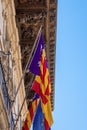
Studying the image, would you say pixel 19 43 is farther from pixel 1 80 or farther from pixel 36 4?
pixel 1 80

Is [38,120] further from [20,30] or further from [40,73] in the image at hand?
[20,30]

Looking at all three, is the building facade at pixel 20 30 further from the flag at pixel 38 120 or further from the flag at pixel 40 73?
the flag at pixel 38 120

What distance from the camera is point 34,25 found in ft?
65.5

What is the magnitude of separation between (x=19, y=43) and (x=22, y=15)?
5.74 feet

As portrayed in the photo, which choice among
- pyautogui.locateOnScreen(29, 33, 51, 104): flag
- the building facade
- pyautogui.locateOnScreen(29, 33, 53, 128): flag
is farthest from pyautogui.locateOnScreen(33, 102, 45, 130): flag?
the building facade

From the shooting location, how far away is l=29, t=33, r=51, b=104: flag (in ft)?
44.3

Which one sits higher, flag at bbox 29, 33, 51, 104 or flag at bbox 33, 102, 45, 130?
flag at bbox 29, 33, 51, 104

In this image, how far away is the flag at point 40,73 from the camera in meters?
13.5

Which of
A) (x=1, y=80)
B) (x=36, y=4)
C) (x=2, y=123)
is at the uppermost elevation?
(x=36, y=4)

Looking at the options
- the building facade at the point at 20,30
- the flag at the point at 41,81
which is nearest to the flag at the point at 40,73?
the flag at the point at 41,81

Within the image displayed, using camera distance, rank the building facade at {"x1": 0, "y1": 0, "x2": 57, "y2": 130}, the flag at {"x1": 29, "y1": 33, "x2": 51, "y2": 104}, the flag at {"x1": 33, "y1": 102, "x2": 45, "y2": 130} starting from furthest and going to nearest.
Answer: the building facade at {"x1": 0, "y1": 0, "x2": 57, "y2": 130} < the flag at {"x1": 33, "y1": 102, "x2": 45, "y2": 130} < the flag at {"x1": 29, "y1": 33, "x2": 51, "y2": 104}

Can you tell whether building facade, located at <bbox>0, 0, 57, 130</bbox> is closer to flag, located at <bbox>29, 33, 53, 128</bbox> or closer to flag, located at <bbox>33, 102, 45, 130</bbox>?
flag, located at <bbox>29, 33, 53, 128</bbox>

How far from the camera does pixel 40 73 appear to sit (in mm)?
13773

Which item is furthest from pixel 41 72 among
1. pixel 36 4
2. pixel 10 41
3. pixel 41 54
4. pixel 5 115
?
pixel 36 4
